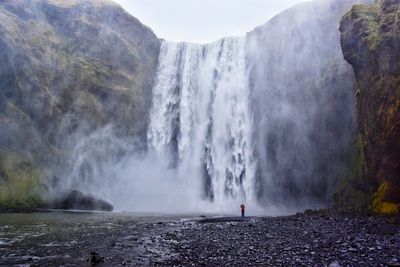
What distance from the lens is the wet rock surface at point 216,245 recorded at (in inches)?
443

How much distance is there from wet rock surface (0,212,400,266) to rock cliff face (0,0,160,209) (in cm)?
2284

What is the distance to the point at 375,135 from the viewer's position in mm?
23297

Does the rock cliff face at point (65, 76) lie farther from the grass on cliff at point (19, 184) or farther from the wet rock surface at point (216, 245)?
the wet rock surface at point (216, 245)

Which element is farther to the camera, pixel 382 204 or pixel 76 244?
pixel 382 204

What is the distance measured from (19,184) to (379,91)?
33.6 m

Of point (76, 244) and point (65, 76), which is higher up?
point (65, 76)

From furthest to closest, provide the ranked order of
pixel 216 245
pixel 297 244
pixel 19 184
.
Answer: pixel 19 184
pixel 216 245
pixel 297 244

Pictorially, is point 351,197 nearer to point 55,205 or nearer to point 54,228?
point 54,228

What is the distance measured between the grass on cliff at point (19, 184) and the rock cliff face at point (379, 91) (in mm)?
30846

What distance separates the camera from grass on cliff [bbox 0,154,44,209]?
3572 cm

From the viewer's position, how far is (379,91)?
23391 millimetres

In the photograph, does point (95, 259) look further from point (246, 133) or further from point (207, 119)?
point (207, 119)

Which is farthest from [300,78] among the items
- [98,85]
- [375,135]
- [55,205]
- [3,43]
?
[3,43]

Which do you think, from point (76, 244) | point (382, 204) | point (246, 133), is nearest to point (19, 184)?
point (246, 133)
